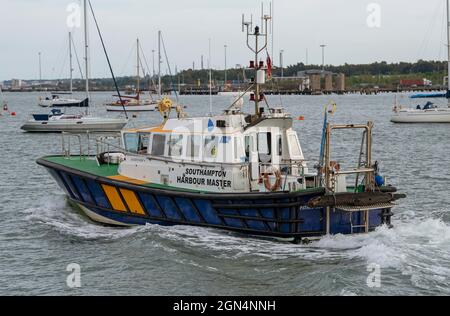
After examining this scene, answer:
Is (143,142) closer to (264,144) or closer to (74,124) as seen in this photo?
(264,144)

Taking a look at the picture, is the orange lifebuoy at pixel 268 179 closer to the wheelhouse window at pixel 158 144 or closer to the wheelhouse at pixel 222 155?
the wheelhouse at pixel 222 155

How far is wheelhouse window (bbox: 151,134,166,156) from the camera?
1725cm

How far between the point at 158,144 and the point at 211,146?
158cm

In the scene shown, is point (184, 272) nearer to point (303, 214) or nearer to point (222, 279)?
point (222, 279)

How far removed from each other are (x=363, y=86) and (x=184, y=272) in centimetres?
18743

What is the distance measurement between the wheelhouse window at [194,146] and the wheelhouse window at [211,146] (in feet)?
0.70

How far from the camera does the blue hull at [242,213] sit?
14938 millimetres

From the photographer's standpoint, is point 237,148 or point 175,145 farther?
point 175,145

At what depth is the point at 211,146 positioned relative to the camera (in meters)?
16.5

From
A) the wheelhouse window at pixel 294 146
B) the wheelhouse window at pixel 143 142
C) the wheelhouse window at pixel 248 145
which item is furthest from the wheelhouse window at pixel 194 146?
the wheelhouse window at pixel 294 146

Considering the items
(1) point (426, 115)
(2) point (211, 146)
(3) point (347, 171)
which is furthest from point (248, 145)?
(1) point (426, 115)

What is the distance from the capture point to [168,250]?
1525cm

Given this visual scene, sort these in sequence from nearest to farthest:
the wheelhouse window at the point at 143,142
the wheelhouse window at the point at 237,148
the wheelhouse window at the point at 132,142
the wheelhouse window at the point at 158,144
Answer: the wheelhouse window at the point at 237,148
the wheelhouse window at the point at 158,144
the wheelhouse window at the point at 143,142
the wheelhouse window at the point at 132,142

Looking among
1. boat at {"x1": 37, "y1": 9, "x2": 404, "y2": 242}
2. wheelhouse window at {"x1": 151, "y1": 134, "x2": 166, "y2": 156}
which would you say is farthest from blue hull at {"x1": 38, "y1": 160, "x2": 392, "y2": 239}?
wheelhouse window at {"x1": 151, "y1": 134, "x2": 166, "y2": 156}
